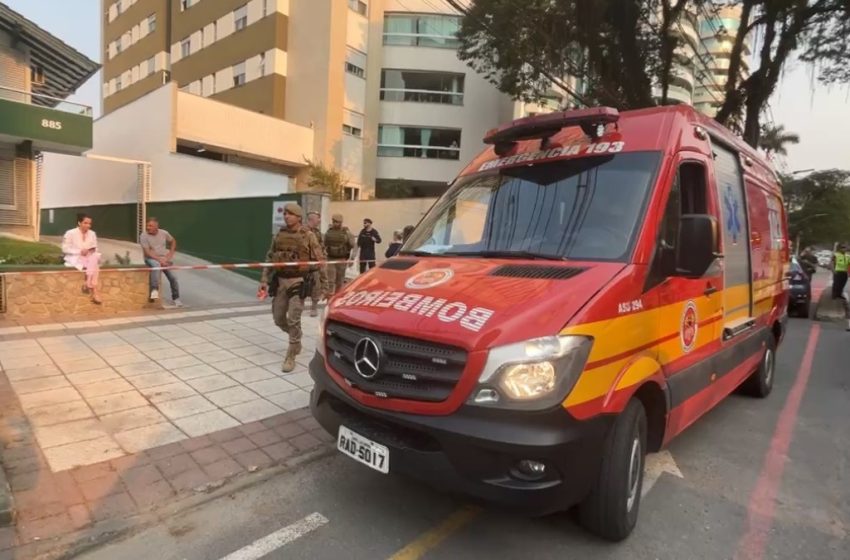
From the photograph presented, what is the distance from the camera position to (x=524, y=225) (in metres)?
3.68

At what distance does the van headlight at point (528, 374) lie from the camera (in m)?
2.62

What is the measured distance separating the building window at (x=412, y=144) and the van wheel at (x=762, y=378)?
81.3 ft

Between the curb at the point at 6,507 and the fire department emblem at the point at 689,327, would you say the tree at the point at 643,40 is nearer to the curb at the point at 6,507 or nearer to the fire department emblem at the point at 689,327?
the fire department emblem at the point at 689,327

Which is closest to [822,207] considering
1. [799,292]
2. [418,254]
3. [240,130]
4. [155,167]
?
[799,292]

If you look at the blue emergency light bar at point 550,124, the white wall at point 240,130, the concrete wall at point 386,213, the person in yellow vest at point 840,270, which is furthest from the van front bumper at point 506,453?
the white wall at point 240,130

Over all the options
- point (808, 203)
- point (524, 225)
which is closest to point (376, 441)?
point (524, 225)

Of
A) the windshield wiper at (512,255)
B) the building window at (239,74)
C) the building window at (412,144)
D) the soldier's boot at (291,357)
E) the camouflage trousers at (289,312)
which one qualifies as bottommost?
the soldier's boot at (291,357)

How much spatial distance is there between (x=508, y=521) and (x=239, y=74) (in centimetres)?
3063

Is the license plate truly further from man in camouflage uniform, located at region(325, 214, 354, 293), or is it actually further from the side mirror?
man in camouflage uniform, located at region(325, 214, 354, 293)

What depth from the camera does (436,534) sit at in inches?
125

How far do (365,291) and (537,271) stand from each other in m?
1.05

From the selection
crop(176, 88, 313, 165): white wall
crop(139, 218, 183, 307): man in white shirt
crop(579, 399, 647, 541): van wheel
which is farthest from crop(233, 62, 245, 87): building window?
crop(579, 399, 647, 541): van wheel

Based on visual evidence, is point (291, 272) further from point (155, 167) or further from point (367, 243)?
point (155, 167)

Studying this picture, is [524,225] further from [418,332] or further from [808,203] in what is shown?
[808,203]
